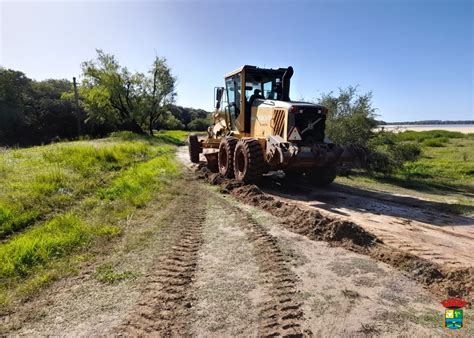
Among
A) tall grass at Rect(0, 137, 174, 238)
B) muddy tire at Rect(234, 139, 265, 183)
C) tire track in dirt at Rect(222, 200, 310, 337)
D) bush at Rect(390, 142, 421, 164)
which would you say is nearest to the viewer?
tire track in dirt at Rect(222, 200, 310, 337)

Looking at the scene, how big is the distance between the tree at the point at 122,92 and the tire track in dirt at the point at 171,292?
3177cm

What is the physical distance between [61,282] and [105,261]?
600mm

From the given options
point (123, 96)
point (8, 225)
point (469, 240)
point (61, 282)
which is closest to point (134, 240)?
point (61, 282)

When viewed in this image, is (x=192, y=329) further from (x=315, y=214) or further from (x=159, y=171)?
(x=159, y=171)

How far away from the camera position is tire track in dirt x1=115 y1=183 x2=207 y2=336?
9.64 ft

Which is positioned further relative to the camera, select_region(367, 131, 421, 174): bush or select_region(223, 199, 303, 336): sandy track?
select_region(367, 131, 421, 174): bush

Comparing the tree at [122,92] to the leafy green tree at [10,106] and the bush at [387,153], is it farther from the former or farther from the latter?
the bush at [387,153]

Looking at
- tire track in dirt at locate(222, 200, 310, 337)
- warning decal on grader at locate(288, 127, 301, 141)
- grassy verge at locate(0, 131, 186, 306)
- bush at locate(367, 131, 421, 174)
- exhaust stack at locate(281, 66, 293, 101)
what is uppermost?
exhaust stack at locate(281, 66, 293, 101)

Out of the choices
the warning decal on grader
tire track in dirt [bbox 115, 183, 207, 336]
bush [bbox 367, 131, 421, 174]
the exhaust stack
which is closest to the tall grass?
tire track in dirt [bbox 115, 183, 207, 336]

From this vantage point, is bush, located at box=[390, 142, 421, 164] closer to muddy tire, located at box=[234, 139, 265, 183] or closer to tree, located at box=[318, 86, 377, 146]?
tree, located at box=[318, 86, 377, 146]

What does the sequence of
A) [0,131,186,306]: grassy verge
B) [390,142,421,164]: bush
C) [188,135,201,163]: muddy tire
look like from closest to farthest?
[0,131,186,306]: grassy verge → [390,142,421,164]: bush → [188,135,201,163]: muddy tire

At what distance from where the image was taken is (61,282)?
3.78 m

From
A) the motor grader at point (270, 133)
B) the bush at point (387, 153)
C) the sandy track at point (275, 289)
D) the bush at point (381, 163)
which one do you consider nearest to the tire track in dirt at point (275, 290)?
the sandy track at point (275, 289)

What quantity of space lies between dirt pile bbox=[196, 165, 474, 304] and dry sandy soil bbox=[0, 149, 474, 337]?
2 cm
